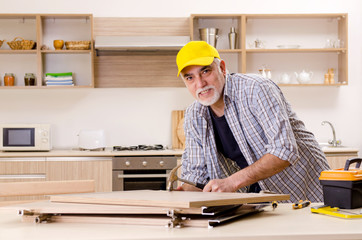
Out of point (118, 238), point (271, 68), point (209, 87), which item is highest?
point (271, 68)

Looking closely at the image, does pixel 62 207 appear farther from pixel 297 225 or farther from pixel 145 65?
pixel 145 65

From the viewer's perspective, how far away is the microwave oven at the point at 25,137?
4535 millimetres

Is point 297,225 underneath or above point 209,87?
underneath

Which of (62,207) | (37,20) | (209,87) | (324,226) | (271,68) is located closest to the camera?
(324,226)

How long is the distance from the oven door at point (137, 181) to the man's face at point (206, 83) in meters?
2.23

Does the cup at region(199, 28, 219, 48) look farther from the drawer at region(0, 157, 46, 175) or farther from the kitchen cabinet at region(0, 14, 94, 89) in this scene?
the drawer at region(0, 157, 46, 175)

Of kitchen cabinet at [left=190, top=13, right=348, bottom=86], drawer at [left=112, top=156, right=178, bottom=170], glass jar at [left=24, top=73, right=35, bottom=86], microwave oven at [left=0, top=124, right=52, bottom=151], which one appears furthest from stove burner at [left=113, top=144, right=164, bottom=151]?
kitchen cabinet at [left=190, top=13, right=348, bottom=86]

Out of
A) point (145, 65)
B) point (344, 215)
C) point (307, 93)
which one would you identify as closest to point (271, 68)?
point (307, 93)

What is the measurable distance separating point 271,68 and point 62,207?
392cm

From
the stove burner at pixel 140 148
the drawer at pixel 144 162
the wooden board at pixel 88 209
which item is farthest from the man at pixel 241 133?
the stove burner at pixel 140 148

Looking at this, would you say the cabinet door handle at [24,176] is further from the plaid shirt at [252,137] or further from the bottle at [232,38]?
the plaid shirt at [252,137]

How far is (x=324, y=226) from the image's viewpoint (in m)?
Result: 1.26

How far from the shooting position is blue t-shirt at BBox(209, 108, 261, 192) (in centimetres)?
219
